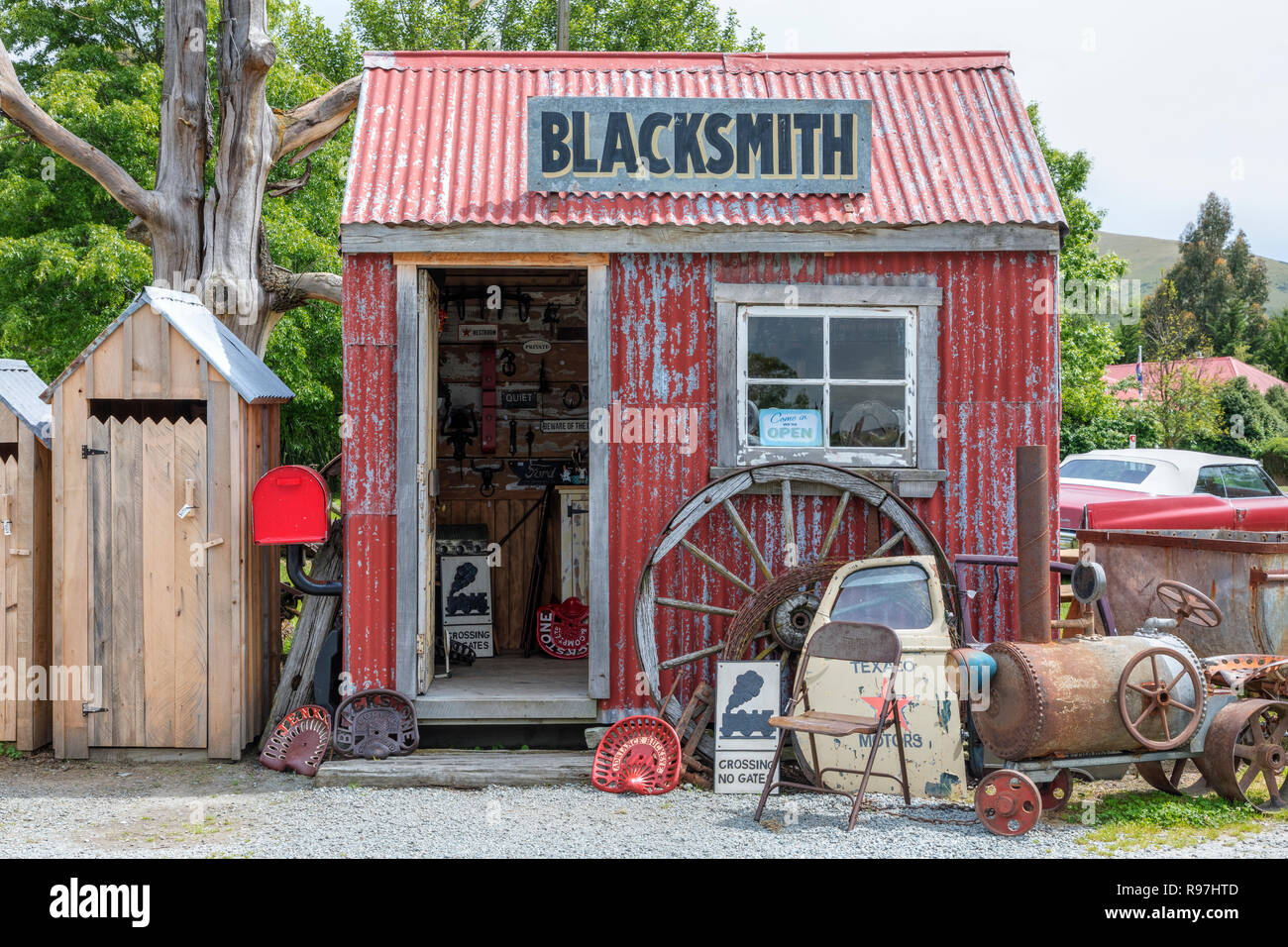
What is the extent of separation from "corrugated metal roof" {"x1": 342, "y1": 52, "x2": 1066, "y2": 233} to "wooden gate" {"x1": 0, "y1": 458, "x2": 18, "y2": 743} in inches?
120

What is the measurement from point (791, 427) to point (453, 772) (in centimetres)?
322

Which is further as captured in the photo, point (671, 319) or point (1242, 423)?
point (1242, 423)

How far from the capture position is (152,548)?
283 inches

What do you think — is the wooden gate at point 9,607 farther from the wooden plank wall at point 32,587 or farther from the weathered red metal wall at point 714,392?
the weathered red metal wall at point 714,392

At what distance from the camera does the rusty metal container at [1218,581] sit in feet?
21.8

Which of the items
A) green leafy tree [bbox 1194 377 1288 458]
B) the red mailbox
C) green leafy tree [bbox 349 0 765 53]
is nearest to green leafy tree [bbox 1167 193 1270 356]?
green leafy tree [bbox 1194 377 1288 458]

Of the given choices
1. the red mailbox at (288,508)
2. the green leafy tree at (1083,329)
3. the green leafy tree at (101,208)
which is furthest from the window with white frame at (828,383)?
the green leafy tree at (1083,329)

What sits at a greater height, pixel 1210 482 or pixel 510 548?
pixel 1210 482

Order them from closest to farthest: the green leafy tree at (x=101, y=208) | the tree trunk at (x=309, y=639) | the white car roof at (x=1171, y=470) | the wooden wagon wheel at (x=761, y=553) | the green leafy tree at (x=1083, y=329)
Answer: the wooden wagon wheel at (x=761, y=553) < the tree trunk at (x=309, y=639) < the white car roof at (x=1171, y=470) < the green leafy tree at (x=101, y=208) < the green leafy tree at (x=1083, y=329)

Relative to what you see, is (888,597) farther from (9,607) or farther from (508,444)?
Result: (9,607)

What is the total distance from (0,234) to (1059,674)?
18744mm

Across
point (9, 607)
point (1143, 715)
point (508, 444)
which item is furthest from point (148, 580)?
point (1143, 715)

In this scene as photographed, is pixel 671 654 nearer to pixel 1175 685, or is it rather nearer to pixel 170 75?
pixel 1175 685

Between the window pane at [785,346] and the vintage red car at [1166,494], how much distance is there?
16.8 ft
